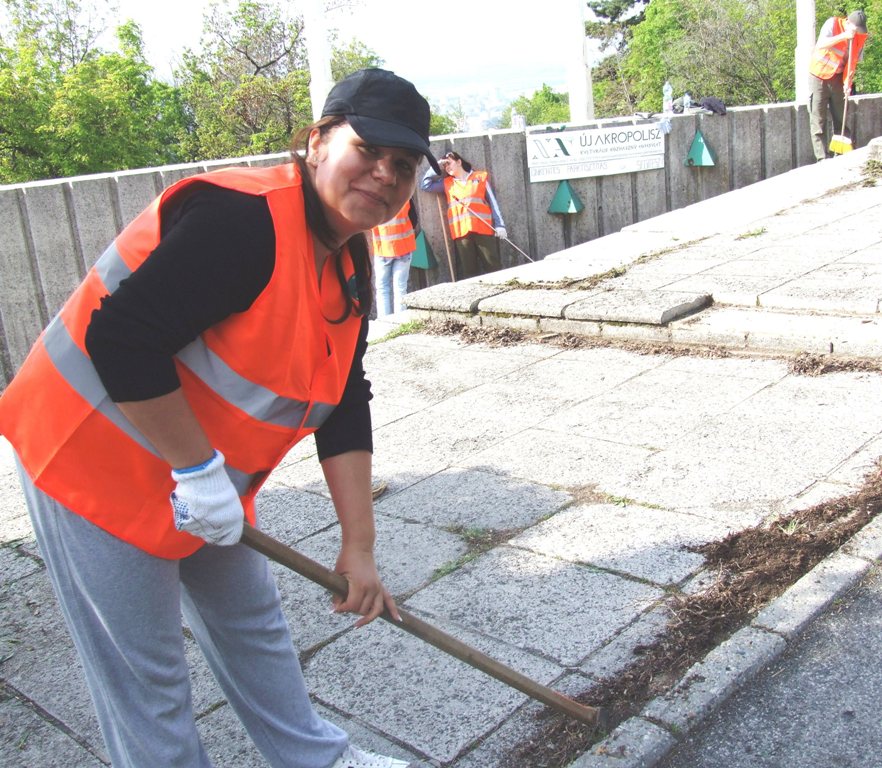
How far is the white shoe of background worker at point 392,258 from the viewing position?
30.2 ft

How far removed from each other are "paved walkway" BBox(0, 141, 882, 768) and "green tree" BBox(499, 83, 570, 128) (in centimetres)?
4760

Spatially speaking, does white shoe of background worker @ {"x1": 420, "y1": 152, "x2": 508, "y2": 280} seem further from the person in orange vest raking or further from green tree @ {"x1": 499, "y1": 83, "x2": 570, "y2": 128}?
green tree @ {"x1": 499, "y1": 83, "x2": 570, "y2": 128}

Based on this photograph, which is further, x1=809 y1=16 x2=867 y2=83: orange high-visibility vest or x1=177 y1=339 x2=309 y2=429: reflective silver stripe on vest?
x1=809 y1=16 x2=867 y2=83: orange high-visibility vest

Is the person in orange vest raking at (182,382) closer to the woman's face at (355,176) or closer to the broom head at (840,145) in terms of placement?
the woman's face at (355,176)

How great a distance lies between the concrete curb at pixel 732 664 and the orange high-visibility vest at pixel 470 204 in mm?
7738

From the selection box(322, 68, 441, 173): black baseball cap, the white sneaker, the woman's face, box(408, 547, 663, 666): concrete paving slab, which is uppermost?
box(322, 68, 441, 173): black baseball cap

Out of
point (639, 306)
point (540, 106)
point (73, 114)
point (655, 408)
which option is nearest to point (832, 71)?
point (639, 306)

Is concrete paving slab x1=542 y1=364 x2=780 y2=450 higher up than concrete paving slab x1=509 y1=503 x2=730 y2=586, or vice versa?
concrete paving slab x1=542 y1=364 x2=780 y2=450

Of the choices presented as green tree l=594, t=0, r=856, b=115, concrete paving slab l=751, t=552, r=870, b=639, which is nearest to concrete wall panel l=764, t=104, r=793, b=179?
concrete paving slab l=751, t=552, r=870, b=639

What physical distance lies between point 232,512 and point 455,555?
Answer: 5.79ft

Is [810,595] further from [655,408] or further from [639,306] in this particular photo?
[639,306]

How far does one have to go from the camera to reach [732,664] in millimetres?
2672

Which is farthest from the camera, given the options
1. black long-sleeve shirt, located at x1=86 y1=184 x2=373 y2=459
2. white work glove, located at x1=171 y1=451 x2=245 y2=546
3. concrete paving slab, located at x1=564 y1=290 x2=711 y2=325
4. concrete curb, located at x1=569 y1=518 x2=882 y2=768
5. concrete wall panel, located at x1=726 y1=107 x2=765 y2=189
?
concrete wall panel, located at x1=726 y1=107 x2=765 y2=189

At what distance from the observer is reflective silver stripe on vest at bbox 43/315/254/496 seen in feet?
6.07
